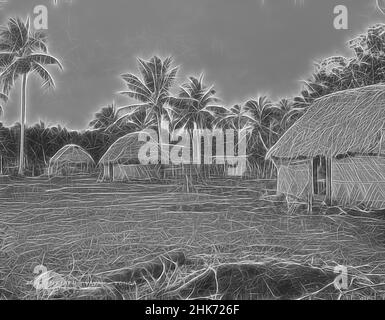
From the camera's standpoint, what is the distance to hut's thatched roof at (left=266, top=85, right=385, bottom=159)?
9.22ft

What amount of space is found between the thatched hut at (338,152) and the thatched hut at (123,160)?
973mm

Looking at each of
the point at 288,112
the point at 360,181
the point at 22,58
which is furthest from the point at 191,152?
the point at 22,58

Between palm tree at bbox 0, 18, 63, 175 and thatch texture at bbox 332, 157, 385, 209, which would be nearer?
thatch texture at bbox 332, 157, 385, 209

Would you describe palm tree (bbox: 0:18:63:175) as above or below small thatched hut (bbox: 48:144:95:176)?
above

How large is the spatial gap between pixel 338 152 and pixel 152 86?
5.01ft

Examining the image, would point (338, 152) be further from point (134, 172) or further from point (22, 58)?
point (22, 58)

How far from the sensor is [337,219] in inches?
111

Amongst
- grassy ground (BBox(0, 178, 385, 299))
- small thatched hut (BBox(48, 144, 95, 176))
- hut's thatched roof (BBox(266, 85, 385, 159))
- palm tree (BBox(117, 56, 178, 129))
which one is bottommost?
grassy ground (BBox(0, 178, 385, 299))

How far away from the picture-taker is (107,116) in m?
2.88

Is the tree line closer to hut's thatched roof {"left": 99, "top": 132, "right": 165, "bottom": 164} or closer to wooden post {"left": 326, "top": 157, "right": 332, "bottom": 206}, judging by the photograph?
hut's thatched roof {"left": 99, "top": 132, "right": 165, "bottom": 164}

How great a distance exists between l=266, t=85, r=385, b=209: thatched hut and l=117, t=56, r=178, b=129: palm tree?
0.94 m

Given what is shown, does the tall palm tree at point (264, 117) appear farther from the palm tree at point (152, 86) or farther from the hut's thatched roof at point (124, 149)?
the hut's thatched roof at point (124, 149)

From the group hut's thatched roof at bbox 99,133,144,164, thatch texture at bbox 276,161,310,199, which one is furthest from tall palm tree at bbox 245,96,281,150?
hut's thatched roof at bbox 99,133,144,164

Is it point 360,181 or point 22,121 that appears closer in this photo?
point 360,181
